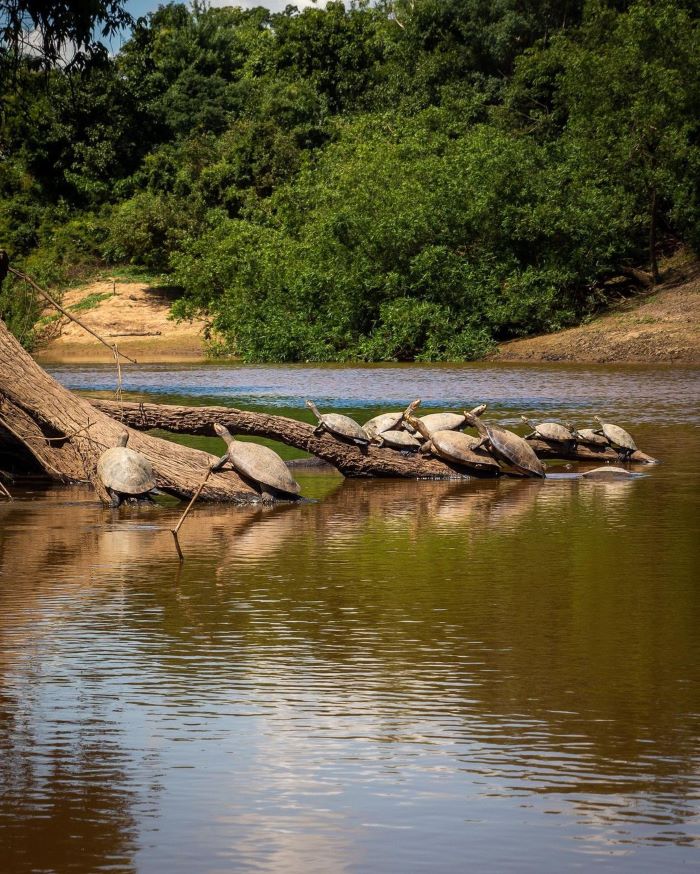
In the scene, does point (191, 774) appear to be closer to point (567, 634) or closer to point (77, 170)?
point (567, 634)

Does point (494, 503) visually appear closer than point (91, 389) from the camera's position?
Yes

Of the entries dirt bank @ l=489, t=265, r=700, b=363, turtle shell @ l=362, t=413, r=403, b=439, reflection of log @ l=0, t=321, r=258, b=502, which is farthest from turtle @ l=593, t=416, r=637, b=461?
dirt bank @ l=489, t=265, r=700, b=363

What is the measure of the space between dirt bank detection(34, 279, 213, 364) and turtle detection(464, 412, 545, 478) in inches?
1342

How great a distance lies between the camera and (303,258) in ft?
145

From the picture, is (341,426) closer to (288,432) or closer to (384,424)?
(288,432)

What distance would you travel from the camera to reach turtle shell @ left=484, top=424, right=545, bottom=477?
14.0 metres

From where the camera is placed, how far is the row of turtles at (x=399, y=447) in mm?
11711

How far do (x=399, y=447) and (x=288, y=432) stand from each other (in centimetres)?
131

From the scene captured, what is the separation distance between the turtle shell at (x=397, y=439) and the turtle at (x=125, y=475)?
3.36 meters

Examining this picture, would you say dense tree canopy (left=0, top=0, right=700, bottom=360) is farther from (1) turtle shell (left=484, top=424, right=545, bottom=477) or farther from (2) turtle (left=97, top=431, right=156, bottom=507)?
(2) turtle (left=97, top=431, right=156, bottom=507)

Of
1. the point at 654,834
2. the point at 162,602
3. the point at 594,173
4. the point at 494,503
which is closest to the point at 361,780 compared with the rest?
the point at 654,834

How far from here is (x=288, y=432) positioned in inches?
551

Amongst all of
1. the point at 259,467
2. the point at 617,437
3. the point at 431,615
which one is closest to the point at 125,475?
the point at 259,467

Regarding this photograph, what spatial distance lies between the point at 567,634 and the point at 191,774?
255 cm
